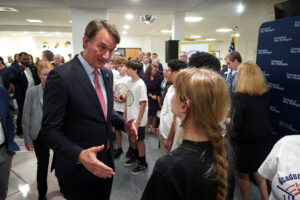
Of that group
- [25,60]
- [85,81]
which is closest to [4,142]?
[85,81]

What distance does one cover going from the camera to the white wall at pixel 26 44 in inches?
566

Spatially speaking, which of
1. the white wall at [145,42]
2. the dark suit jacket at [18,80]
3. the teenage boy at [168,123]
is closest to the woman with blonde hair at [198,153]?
the teenage boy at [168,123]

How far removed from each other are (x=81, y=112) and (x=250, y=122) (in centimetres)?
164

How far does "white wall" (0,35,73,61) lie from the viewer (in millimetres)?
14370

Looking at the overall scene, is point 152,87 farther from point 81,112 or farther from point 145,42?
point 145,42

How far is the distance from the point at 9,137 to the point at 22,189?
3.72 feet

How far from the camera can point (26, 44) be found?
14984mm

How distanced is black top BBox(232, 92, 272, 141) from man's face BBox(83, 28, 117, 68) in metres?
1.39

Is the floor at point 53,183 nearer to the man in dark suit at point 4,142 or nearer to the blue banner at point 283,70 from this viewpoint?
the man in dark suit at point 4,142

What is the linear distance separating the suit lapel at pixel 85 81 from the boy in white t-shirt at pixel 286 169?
40.4 inches

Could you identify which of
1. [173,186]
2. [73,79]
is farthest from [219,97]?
[73,79]

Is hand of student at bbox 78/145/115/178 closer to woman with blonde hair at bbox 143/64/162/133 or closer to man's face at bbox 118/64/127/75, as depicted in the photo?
man's face at bbox 118/64/127/75

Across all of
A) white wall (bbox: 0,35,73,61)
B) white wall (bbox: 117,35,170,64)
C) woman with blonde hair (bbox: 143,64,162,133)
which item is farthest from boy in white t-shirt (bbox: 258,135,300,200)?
white wall (bbox: 0,35,73,61)

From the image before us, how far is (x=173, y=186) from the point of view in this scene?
0.67 metres
